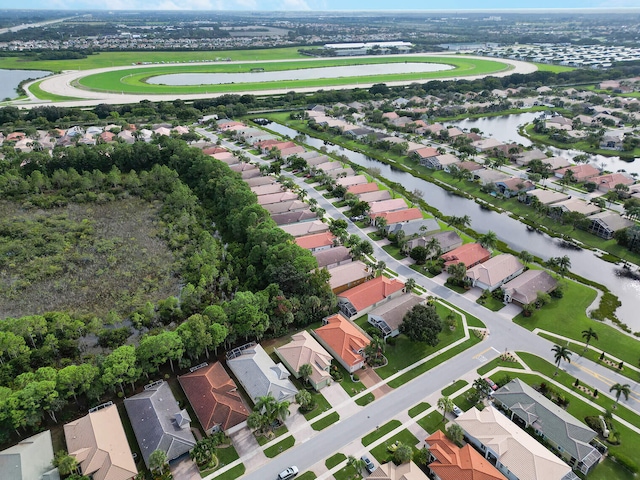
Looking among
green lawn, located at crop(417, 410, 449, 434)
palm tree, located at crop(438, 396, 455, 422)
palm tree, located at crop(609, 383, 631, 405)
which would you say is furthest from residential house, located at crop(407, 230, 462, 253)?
palm tree, located at crop(609, 383, 631, 405)

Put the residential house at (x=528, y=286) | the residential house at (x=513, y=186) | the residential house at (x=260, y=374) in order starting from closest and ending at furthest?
the residential house at (x=260, y=374), the residential house at (x=528, y=286), the residential house at (x=513, y=186)

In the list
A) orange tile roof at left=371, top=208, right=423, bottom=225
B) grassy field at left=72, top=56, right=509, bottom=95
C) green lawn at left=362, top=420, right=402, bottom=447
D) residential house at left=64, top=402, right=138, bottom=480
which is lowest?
green lawn at left=362, top=420, right=402, bottom=447

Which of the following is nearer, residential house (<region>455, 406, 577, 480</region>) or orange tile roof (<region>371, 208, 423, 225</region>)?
residential house (<region>455, 406, 577, 480</region>)

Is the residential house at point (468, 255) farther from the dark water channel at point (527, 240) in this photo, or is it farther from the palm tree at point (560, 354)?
the palm tree at point (560, 354)

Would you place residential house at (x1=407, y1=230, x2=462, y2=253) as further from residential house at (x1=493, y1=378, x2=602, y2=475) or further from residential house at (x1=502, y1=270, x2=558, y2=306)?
residential house at (x1=493, y1=378, x2=602, y2=475)

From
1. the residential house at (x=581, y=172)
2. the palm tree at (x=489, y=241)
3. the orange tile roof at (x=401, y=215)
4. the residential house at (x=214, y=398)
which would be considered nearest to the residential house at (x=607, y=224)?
the residential house at (x=581, y=172)
